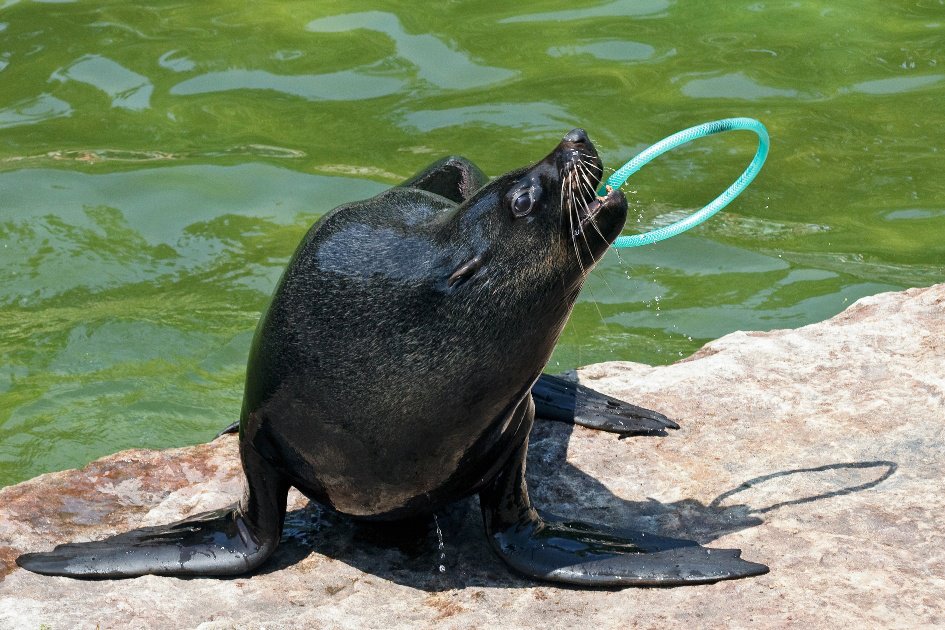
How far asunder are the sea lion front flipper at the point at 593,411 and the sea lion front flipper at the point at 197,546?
61.4 inches

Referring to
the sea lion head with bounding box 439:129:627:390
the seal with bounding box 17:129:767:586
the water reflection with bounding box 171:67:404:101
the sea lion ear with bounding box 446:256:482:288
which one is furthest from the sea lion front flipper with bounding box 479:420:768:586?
the water reflection with bounding box 171:67:404:101

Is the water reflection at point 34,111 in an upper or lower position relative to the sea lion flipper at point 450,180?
lower

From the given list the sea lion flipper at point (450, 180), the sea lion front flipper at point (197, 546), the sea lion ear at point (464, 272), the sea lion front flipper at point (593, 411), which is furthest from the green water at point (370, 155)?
the sea lion ear at point (464, 272)

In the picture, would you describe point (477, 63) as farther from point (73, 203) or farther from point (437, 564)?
point (437, 564)

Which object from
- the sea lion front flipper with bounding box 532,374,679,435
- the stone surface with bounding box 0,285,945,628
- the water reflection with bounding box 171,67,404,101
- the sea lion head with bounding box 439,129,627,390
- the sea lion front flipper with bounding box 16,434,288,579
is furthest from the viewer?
the water reflection with bounding box 171,67,404,101

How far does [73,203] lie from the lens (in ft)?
30.3

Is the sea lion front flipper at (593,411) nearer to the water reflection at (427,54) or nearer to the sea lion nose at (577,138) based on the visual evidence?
the sea lion nose at (577,138)

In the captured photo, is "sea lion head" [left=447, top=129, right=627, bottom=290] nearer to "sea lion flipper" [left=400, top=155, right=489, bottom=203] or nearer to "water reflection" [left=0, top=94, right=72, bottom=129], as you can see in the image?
"sea lion flipper" [left=400, top=155, right=489, bottom=203]

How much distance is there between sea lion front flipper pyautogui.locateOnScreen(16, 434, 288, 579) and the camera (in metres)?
4.52

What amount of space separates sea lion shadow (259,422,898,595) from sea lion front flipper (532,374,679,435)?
1.39 feet

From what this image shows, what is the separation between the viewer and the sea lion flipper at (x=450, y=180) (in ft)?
19.7

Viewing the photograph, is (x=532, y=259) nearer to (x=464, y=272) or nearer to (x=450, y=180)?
(x=464, y=272)

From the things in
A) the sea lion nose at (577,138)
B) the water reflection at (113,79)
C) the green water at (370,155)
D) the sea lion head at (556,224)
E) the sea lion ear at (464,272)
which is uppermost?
the sea lion nose at (577,138)

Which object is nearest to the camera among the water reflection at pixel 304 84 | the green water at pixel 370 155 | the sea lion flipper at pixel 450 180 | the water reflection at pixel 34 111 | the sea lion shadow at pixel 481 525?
the sea lion shadow at pixel 481 525
